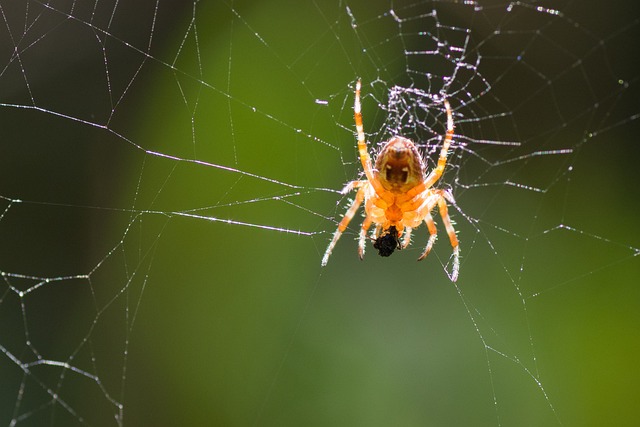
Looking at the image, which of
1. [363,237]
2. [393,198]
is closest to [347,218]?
[363,237]

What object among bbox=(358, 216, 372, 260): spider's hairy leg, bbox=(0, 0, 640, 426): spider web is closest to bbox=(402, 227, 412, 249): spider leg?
bbox=(358, 216, 372, 260): spider's hairy leg

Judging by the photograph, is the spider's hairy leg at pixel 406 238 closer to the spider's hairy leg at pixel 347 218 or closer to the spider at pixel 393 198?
the spider at pixel 393 198

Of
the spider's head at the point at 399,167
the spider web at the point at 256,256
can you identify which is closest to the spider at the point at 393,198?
the spider's head at the point at 399,167

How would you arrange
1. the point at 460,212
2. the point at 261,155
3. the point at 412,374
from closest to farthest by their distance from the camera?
the point at 261,155
the point at 412,374
the point at 460,212

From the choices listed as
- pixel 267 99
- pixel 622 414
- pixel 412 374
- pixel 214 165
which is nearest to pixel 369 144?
pixel 267 99

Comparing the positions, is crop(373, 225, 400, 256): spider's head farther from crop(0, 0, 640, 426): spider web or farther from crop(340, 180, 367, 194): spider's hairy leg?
crop(0, 0, 640, 426): spider web

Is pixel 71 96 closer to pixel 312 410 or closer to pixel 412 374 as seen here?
pixel 312 410

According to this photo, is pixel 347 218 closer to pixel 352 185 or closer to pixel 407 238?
pixel 352 185
